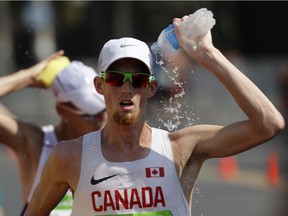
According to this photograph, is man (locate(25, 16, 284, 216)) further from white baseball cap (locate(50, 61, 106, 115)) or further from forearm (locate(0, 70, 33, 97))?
white baseball cap (locate(50, 61, 106, 115))

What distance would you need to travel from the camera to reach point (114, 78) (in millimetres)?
5227

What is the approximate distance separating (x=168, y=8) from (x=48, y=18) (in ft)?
15.6

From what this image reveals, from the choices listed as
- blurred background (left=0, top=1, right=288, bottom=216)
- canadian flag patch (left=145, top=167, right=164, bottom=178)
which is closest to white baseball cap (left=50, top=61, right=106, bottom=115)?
canadian flag patch (left=145, top=167, right=164, bottom=178)

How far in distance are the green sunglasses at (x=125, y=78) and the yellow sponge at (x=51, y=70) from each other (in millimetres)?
2277

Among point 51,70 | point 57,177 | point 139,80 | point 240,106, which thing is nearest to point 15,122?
point 51,70

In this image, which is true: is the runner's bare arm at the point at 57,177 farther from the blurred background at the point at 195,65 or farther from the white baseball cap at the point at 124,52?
the blurred background at the point at 195,65

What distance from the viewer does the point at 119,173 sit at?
5.21 meters

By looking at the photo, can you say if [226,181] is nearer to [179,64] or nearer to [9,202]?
[9,202]

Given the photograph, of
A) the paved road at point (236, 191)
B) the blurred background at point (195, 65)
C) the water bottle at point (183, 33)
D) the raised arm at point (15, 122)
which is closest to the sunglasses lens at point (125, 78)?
the water bottle at point (183, 33)

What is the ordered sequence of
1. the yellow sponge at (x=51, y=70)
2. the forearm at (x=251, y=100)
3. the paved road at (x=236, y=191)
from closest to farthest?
1. the forearm at (x=251, y=100)
2. the yellow sponge at (x=51, y=70)
3. the paved road at (x=236, y=191)

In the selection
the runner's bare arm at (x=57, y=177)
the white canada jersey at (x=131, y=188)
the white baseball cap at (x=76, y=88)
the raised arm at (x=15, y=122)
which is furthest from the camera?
the white baseball cap at (x=76, y=88)

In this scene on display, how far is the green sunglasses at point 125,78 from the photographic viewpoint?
205 inches

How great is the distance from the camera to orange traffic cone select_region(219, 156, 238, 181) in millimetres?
20272

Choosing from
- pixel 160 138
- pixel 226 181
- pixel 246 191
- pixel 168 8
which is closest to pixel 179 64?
pixel 160 138
